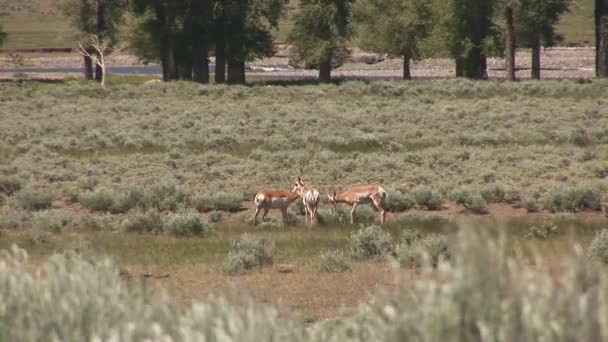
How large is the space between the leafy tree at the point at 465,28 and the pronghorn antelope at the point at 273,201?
39732 mm

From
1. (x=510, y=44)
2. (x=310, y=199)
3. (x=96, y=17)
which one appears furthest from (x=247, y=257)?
(x=96, y=17)

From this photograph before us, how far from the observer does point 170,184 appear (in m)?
22.0

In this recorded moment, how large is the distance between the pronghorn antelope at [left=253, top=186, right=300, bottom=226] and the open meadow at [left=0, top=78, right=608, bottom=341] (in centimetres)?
29

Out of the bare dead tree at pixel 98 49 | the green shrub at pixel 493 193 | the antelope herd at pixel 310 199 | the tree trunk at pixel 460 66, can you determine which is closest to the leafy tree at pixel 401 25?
the tree trunk at pixel 460 66

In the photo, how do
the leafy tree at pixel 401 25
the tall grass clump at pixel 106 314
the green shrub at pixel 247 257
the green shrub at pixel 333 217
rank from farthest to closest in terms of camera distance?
the leafy tree at pixel 401 25, the green shrub at pixel 333 217, the green shrub at pixel 247 257, the tall grass clump at pixel 106 314

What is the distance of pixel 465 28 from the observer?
5822cm

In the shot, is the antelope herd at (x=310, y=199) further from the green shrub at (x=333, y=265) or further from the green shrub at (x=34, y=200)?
the green shrub at (x=34, y=200)

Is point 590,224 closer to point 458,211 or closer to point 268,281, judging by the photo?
point 458,211

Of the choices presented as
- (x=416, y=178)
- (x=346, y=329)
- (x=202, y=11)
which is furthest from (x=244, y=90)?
(x=346, y=329)

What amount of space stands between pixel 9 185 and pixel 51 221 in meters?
5.46

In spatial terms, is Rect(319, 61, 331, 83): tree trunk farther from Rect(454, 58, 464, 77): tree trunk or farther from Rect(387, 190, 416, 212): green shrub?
Rect(387, 190, 416, 212): green shrub

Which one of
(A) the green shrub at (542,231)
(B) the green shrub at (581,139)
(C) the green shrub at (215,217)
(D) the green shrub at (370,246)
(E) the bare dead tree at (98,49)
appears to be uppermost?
(E) the bare dead tree at (98,49)

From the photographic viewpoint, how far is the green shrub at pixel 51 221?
59.9 ft

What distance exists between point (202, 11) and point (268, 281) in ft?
143
